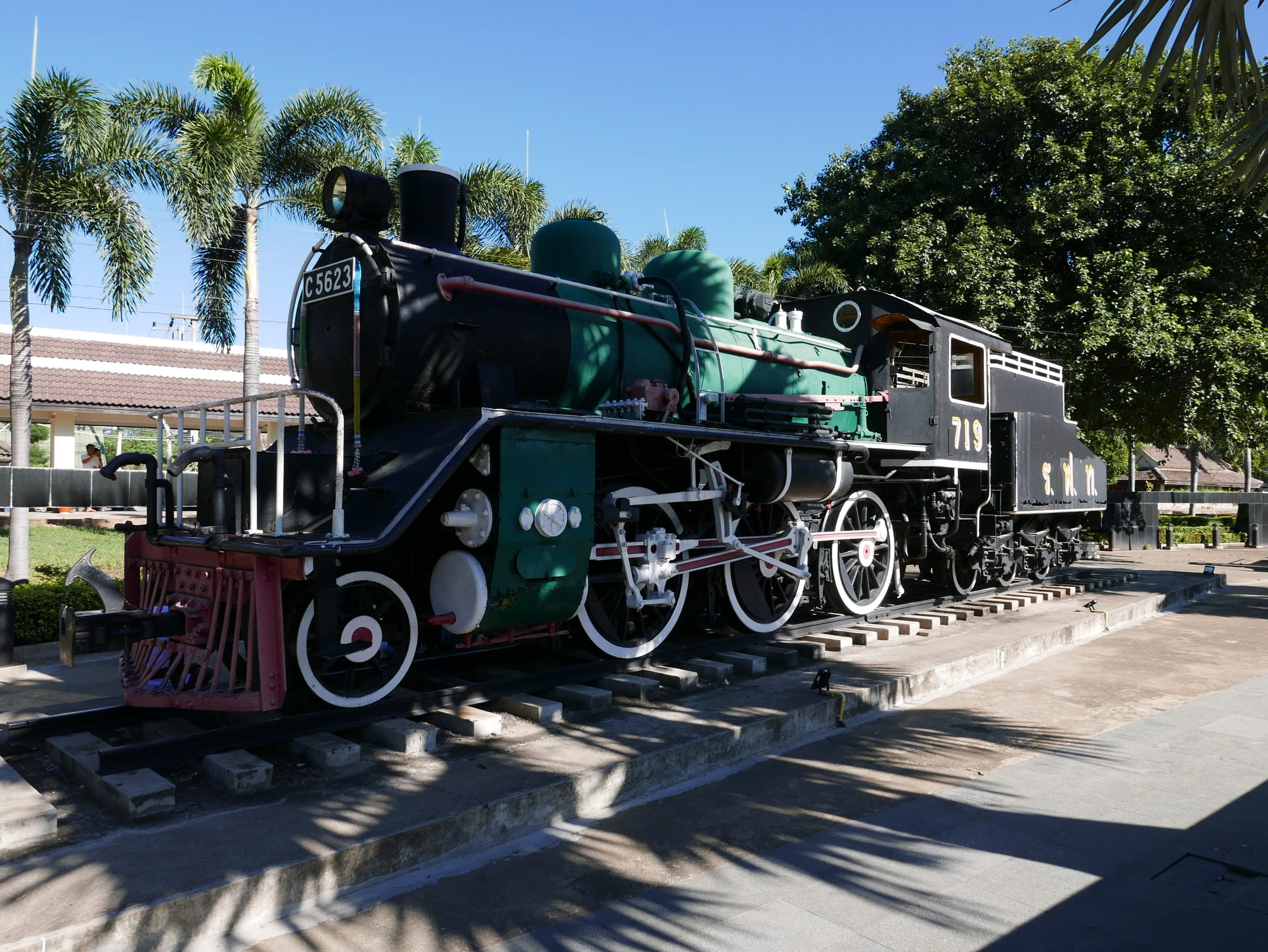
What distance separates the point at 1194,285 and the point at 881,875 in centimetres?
1487

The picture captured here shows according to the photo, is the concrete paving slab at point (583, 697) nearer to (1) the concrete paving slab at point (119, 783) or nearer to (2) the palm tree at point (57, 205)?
(1) the concrete paving slab at point (119, 783)

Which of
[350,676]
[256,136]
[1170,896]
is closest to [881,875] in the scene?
[1170,896]

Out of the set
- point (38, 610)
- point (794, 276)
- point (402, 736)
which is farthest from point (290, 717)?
point (794, 276)

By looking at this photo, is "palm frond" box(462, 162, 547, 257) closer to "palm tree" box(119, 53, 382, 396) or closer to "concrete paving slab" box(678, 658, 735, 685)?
"palm tree" box(119, 53, 382, 396)

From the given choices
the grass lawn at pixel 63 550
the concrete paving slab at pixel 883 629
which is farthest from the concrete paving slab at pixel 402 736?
the grass lawn at pixel 63 550

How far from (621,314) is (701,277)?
60.7 inches

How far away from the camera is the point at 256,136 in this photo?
Answer: 13.5 meters

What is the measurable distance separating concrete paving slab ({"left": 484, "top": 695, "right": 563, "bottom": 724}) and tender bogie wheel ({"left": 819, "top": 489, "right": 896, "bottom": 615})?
12.2 ft

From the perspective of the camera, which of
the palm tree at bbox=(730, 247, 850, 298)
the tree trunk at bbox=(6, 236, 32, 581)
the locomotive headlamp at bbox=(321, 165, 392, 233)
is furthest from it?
the palm tree at bbox=(730, 247, 850, 298)

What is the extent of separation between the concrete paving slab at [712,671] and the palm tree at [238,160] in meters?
9.76

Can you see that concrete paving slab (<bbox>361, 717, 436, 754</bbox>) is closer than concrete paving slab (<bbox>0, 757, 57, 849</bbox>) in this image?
No

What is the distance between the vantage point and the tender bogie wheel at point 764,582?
7340 millimetres

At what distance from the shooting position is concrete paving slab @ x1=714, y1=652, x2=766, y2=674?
21.1 feet

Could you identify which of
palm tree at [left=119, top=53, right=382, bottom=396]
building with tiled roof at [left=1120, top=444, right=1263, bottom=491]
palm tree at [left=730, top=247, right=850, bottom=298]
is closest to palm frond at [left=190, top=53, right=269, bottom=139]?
palm tree at [left=119, top=53, right=382, bottom=396]
